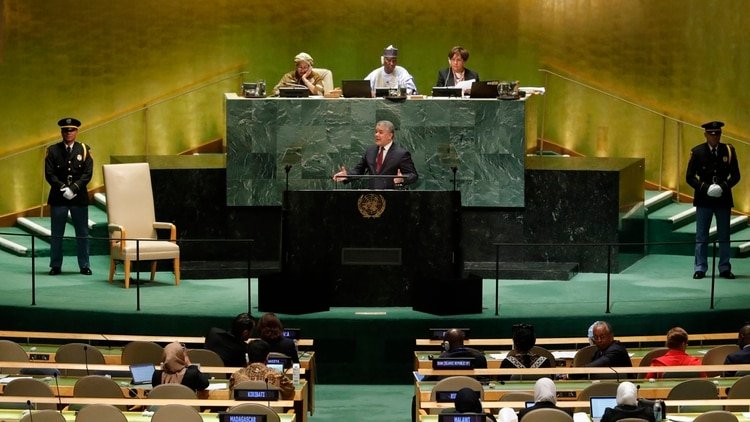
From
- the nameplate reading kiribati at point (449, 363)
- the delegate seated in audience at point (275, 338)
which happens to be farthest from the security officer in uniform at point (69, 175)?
the nameplate reading kiribati at point (449, 363)

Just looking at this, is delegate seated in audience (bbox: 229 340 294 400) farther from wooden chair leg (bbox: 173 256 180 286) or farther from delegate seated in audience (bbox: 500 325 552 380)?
wooden chair leg (bbox: 173 256 180 286)

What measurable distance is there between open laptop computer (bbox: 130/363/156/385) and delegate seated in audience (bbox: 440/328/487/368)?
2.08 meters

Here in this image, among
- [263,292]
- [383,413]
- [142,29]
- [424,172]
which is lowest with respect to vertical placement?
[383,413]

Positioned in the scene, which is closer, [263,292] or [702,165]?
[263,292]

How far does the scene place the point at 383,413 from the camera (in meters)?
11.2

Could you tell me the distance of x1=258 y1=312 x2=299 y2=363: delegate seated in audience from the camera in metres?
10.4

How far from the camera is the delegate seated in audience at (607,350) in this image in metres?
10.3

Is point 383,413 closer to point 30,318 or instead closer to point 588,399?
point 588,399

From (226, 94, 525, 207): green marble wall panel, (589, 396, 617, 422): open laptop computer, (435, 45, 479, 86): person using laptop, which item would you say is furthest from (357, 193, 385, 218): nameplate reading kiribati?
(589, 396, 617, 422): open laptop computer

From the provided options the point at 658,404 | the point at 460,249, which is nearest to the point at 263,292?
the point at 460,249

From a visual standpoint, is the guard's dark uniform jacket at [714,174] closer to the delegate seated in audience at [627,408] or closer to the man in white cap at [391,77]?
the man in white cap at [391,77]

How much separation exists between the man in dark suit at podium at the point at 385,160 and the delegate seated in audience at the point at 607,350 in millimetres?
3329

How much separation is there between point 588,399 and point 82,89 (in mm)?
9733

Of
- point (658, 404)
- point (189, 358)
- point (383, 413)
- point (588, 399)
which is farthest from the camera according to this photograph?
point (383, 413)
